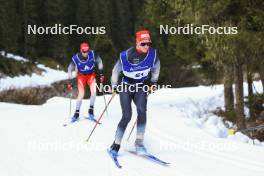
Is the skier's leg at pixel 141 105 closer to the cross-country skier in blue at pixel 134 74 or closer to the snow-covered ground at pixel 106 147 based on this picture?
the cross-country skier in blue at pixel 134 74

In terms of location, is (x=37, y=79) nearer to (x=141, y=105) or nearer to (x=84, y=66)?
(x=84, y=66)

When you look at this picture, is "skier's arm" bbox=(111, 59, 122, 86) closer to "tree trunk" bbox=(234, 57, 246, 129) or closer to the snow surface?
"tree trunk" bbox=(234, 57, 246, 129)

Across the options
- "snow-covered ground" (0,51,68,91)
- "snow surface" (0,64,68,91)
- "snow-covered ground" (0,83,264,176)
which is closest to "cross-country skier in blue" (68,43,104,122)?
"snow-covered ground" (0,83,264,176)

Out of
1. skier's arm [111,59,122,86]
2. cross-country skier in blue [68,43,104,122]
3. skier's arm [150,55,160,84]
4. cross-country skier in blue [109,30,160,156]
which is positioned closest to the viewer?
cross-country skier in blue [109,30,160,156]

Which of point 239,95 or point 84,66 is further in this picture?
point 239,95

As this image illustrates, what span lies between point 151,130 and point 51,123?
296 cm

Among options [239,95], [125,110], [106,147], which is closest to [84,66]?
[106,147]

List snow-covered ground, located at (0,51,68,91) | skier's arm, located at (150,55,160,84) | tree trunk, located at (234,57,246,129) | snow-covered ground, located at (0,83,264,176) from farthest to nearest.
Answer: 1. snow-covered ground, located at (0,51,68,91)
2. tree trunk, located at (234,57,246,129)
3. skier's arm, located at (150,55,160,84)
4. snow-covered ground, located at (0,83,264,176)

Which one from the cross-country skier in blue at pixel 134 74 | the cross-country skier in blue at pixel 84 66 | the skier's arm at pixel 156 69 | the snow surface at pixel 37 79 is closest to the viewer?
the cross-country skier in blue at pixel 134 74

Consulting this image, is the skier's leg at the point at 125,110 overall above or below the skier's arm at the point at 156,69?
→ below

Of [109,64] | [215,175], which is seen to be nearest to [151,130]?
[215,175]

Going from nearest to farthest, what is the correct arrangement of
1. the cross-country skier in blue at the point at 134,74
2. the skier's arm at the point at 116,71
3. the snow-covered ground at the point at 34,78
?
the cross-country skier in blue at the point at 134,74, the skier's arm at the point at 116,71, the snow-covered ground at the point at 34,78

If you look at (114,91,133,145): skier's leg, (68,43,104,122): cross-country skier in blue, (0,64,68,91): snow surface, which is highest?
(0,64,68,91): snow surface

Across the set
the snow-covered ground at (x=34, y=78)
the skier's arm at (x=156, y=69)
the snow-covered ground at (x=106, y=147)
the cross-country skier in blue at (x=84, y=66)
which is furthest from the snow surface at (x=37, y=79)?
the skier's arm at (x=156, y=69)
